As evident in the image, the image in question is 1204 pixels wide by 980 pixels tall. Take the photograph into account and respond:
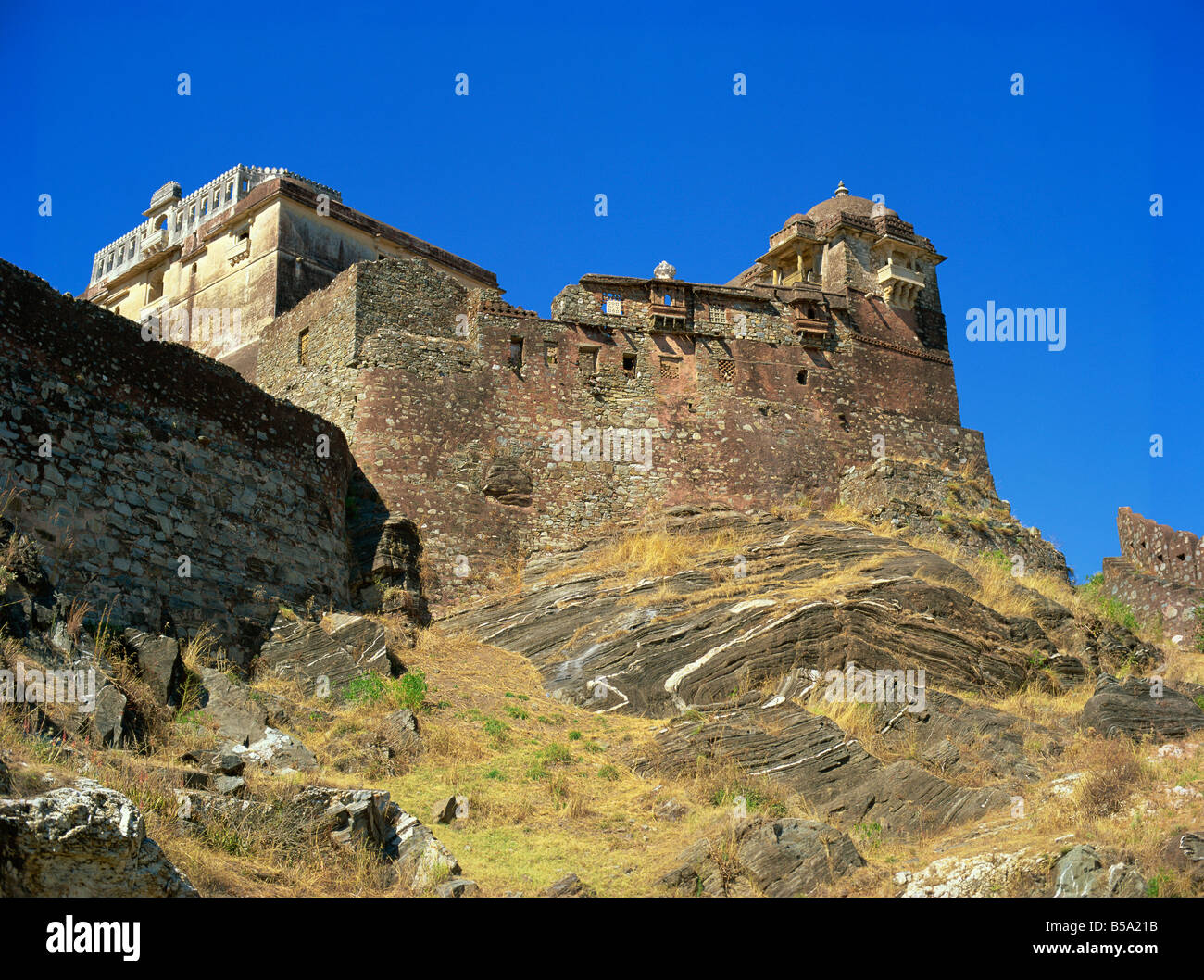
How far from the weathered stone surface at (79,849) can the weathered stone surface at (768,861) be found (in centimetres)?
511

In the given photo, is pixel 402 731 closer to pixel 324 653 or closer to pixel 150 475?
pixel 324 653

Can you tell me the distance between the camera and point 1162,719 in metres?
15.5

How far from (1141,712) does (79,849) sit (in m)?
13.1

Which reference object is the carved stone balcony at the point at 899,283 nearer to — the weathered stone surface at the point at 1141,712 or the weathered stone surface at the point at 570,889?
the weathered stone surface at the point at 1141,712

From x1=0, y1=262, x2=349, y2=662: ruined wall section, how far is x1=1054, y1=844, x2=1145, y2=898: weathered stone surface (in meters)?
11.1

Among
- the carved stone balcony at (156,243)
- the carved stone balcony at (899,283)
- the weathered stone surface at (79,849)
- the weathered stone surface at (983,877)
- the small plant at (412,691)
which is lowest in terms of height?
the weathered stone surface at (983,877)

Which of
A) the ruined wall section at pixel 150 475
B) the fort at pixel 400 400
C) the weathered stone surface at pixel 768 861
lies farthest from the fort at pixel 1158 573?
the ruined wall section at pixel 150 475

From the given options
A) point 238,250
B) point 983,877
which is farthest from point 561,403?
point 983,877

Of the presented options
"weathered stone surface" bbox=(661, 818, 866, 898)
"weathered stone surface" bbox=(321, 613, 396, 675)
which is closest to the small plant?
"weathered stone surface" bbox=(321, 613, 396, 675)

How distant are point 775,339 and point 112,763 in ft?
64.7

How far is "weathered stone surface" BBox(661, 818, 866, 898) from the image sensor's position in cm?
1138

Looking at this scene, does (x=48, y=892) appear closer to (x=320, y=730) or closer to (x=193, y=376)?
(x=320, y=730)

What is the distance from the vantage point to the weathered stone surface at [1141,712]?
15.5m
